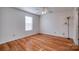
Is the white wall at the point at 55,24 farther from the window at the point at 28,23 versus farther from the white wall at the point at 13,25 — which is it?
the window at the point at 28,23

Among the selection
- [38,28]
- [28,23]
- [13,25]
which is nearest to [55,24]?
[38,28]

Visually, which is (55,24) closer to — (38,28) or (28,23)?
(38,28)

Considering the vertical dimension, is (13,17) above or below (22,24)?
above

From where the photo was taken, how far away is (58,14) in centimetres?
212

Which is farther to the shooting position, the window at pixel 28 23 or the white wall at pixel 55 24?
the window at pixel 28 23

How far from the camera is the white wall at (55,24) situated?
2.10 meters

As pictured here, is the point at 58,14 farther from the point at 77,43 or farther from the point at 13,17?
the point at 13,17

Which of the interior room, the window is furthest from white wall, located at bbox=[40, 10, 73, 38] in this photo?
the window

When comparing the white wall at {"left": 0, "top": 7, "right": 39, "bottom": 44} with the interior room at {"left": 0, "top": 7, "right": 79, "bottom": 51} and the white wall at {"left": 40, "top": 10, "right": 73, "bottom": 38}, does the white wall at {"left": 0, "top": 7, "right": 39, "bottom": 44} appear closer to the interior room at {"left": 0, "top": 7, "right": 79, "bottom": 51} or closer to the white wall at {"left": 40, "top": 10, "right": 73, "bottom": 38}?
the interior room at {"left": 0, "top": 7, "right": 79, "bottom": 51}

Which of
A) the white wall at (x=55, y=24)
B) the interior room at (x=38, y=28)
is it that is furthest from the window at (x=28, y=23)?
the white wall at (x=55, y=24)
